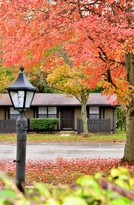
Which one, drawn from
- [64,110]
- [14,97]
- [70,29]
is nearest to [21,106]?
[14,97]

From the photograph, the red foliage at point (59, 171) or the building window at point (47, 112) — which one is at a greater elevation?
the building window at point (47, 112)

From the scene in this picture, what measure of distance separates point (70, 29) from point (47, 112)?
2873 cm

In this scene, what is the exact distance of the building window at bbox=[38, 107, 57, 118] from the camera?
3991 cm

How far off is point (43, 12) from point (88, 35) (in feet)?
4.97

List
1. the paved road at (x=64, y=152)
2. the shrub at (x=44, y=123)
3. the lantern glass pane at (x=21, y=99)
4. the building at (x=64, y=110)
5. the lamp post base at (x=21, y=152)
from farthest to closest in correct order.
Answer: the building at (x=64, y=110) < the shrub at (x=44, y=123) < the paved road at (x=64, y=152) < the lantern glass pane at (x=21, y=99) < the lamp post base at (x=21, y=152)

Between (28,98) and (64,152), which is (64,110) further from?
(28,98)

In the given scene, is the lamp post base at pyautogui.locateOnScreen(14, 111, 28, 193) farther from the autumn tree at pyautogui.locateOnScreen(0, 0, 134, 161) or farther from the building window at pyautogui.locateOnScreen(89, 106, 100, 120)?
the building window at pyautogui.locateOnScreen(89, 106, 100, 120)

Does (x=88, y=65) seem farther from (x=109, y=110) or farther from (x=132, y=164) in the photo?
(x=109, y=110)

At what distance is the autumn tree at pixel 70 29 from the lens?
35.2 ft

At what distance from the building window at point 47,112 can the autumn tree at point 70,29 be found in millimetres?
26875

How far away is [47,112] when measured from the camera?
39.9m

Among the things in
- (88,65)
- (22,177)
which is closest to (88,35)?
(88,65)

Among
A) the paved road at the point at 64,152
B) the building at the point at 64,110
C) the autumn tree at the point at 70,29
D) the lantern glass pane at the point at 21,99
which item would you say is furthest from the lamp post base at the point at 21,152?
the building at the point at 64,110

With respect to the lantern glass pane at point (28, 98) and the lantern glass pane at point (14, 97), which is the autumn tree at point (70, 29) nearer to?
the lantern glass pane at point (28, 98)
